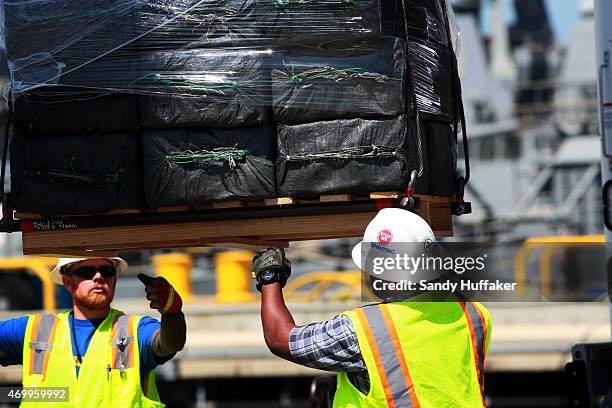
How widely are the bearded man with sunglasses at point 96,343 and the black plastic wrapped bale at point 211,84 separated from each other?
88cm

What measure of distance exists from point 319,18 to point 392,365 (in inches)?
63.8

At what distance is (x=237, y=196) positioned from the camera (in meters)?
5.25

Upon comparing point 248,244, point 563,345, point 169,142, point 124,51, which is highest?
point 124,51

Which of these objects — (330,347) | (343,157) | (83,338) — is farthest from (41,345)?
(330,347)

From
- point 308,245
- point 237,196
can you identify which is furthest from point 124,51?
point 308,245

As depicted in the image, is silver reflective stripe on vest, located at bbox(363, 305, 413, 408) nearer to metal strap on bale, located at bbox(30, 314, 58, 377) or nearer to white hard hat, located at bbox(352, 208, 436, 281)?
white hard hat, located at bbox(352, 208, 436, 281)

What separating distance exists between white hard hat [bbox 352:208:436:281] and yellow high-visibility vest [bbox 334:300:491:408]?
7.7 inches

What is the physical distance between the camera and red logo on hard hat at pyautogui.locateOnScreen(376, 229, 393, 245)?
4633 mm

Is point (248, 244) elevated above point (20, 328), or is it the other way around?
point (248, 244)

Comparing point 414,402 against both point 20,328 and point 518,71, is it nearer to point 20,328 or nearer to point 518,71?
point 20,328

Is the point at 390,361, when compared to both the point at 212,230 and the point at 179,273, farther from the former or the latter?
the point at 179,273

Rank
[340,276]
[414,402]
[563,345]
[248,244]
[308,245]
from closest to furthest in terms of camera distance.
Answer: [414,402], [248,244], [563,345], [340,276], [308,245]

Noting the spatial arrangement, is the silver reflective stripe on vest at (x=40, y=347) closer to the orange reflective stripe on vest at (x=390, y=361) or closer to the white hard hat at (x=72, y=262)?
the white hard hat at (x=72, y=262)

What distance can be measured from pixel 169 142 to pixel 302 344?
1.26 metres
